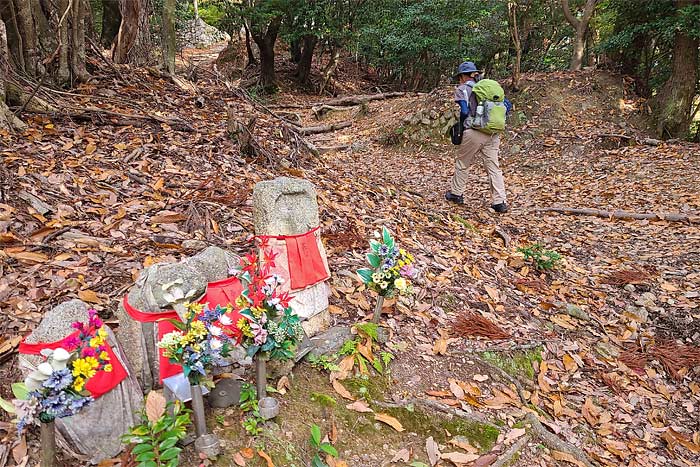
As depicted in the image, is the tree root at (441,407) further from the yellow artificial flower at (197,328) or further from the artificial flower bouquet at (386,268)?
the yellow artificial flower at (197,328)

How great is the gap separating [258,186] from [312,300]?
0.78 m

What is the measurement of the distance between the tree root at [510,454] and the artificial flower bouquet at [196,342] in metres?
1.55

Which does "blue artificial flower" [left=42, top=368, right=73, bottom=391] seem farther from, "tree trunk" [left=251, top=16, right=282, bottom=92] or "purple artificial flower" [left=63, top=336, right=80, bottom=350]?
"tree trunk" [left=251, top=16, right=282, bottom=92]

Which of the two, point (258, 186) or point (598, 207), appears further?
point (598, 207)

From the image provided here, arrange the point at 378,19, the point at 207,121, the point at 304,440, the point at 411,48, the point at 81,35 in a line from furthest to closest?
the point at 378,19
the point at 411,48
the point at 207,121
the point at 81,35
the point at 304,440

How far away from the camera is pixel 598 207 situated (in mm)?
7133

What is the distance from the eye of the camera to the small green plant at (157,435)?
1.86m

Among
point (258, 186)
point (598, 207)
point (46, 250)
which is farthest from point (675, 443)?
point (598, 207)

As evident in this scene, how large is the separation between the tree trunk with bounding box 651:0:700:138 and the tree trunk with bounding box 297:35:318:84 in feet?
34.3

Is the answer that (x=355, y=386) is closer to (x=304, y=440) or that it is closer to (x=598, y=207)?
(x=304, y=440)

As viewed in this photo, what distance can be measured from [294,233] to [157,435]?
4.22ft

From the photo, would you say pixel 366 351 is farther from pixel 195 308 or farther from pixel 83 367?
pixel 83 367

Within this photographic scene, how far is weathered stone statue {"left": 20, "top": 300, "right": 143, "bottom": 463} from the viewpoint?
192cm

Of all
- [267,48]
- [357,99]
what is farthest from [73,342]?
[267,48]
